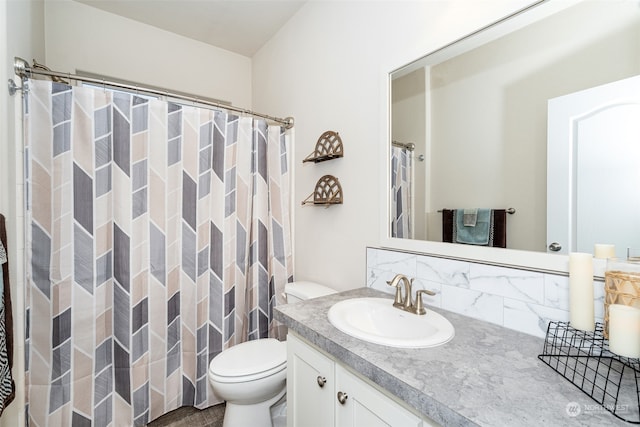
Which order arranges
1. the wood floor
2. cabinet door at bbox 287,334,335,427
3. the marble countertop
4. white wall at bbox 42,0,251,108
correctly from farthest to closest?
white wall at bbox 42,0,251,108 → the wood floor → cabinet door at bbox 287,334,335,427 → the marble countertop

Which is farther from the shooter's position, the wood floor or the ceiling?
the ceiling

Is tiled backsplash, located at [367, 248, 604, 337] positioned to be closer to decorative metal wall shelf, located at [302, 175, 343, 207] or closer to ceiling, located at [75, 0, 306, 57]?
decorative metal wall shelf, located at [302, 175, 343, 207]

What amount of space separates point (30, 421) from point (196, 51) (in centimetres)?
256

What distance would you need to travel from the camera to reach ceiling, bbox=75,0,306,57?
1.95m

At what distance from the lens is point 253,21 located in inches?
84.2

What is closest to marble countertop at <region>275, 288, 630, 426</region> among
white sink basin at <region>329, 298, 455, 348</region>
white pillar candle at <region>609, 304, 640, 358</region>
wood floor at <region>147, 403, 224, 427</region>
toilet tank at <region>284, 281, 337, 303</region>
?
white sink basin at <region>329, 298, 455, 348</region>

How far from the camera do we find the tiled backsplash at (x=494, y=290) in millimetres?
895

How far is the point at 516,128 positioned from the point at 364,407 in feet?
3.35

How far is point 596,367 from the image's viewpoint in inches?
28.4

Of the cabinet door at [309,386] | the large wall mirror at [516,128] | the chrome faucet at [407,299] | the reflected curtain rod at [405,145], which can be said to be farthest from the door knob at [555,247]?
the cabinet door at [309,386]

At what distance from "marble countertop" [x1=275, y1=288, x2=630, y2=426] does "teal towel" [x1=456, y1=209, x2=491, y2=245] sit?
0.30 m

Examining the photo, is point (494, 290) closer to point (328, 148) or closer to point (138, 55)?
point (328, 148)

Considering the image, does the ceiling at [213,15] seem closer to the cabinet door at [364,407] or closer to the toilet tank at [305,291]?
the toilet tank at [305,291]

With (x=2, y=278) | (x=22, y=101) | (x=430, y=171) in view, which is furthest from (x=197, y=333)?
(x=430, y=171)
